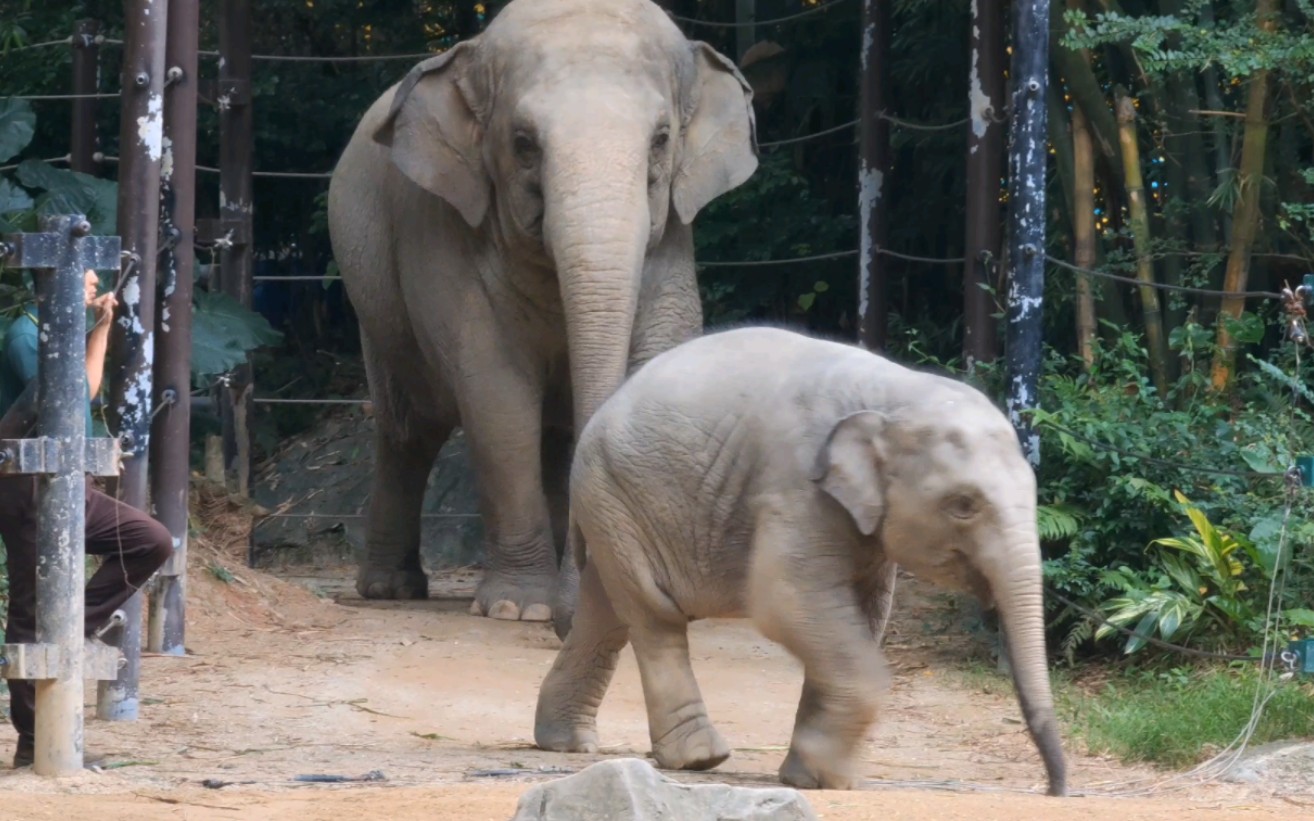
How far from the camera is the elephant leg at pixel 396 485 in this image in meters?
9.55

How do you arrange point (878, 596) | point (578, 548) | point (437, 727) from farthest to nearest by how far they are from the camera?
point (437, 727) → point (578, 548) → point (878, 596)

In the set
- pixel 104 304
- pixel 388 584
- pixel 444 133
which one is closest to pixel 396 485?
pixel 388 584

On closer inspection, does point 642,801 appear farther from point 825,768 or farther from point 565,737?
point 565,737

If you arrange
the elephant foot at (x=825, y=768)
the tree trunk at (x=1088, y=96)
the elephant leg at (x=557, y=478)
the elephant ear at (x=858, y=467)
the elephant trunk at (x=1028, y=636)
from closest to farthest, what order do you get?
the elephant trunk at (x=1028, y=636), the elephant ear at (x=858, y=467), the elephant foot at (x=825, y=768), the tree trunk at (x=1088, y=96), the elephant leg at (x=557, y=478)

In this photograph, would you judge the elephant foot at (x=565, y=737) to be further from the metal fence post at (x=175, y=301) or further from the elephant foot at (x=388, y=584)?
the elephant foot at (x=388, y=584)

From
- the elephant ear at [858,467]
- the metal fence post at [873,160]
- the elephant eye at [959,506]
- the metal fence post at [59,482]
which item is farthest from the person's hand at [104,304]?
the metal fence post at [873,160]

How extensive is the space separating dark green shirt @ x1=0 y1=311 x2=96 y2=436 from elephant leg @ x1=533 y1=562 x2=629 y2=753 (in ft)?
4.76

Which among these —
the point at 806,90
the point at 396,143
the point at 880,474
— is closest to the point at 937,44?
the point at 806,90

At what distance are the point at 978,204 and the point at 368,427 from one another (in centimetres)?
600

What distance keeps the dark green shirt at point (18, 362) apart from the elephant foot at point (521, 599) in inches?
101

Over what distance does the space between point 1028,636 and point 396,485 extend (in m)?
5.06

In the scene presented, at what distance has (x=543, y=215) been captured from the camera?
8.04m

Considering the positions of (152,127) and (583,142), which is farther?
(583,142)

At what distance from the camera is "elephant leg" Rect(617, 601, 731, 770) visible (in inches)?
231
